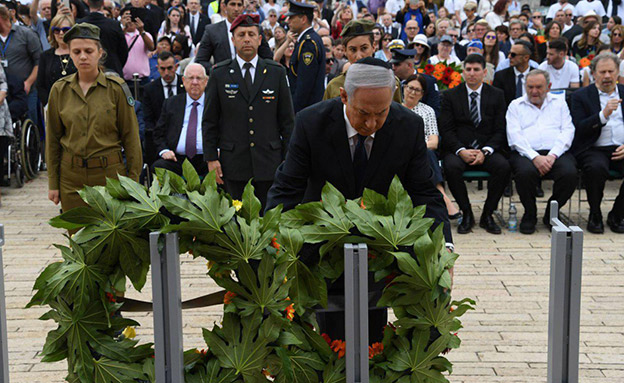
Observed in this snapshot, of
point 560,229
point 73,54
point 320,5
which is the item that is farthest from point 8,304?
point 320,5

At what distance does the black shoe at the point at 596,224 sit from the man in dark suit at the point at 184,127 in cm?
370

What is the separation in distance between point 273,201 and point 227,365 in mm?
830

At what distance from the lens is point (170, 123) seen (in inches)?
335

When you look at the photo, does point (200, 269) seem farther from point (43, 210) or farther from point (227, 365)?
point (227, 365)

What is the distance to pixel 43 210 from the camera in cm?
925

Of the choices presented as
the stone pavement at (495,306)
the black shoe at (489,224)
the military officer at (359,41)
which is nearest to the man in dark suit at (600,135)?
the stone pavement at (495,306)

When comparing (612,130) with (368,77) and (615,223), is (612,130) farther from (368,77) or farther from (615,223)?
(368,77)

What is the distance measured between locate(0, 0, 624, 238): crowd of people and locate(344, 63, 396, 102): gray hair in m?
0.13

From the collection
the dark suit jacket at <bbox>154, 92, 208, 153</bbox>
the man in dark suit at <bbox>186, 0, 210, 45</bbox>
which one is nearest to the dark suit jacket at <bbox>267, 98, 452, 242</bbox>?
the dark suit jacket at <bbox>154, 92, 208, 153</bbox>

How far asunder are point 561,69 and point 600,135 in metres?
2.60

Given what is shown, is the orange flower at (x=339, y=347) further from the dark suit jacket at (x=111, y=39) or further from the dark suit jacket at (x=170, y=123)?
the dark suit jacket at (x=111, y=39)

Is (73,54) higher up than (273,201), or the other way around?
(73,54)

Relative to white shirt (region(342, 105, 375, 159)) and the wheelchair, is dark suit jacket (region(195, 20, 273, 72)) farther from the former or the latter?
white shirt (region(342, 105, 375, 159))

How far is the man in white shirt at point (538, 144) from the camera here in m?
8.23
